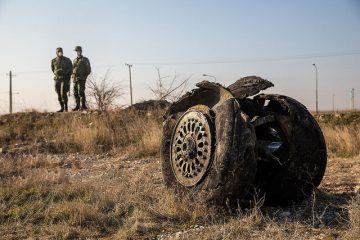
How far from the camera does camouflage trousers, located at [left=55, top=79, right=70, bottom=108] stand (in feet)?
52.6

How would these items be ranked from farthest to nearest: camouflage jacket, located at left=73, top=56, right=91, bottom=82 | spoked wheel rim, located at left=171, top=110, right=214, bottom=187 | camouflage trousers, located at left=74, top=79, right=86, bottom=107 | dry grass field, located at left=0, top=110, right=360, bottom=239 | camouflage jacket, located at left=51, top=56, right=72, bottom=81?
1. camouflage jacket, located at left=51, top=56, right=72, bottom=81
2. camouflage trousers, located at left=74, top=79, right=86, bottom=107
3. camouflage jacket, located at left=73, top=56, right=91, bottom=82
4. spoked wheel rim, located at left=171, top=110, right=214, bottom=187
5. dry grass field, located at left=0, top=110, right=360, bottom=239

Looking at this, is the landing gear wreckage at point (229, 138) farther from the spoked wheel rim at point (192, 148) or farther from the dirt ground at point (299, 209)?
the dirt ground at point (299, 209)

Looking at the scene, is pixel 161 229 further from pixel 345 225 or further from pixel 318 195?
A: pixel 318 195

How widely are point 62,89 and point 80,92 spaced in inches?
25.4

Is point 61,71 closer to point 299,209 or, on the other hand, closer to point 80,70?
point 80,70

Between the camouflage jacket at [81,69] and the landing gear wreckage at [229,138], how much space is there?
1040cm

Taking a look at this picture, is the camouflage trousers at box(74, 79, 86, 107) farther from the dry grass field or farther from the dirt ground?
the dirt ground

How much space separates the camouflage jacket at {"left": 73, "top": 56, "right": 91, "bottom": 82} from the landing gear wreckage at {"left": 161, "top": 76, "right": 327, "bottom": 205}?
34.1 feet

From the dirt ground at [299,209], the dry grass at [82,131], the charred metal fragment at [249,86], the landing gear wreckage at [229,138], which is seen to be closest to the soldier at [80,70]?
the dry grass at [82,131]

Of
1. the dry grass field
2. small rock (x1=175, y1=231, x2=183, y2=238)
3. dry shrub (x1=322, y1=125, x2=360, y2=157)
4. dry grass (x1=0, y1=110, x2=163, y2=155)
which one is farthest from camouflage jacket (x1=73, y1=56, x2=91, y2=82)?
small rock (x1=175, y1=231, x2=183, y2=238)

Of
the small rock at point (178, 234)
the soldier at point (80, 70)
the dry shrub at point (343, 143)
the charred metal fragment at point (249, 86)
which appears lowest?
the small rock at point (178, 234)

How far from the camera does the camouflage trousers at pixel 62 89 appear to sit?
1603 centimetres

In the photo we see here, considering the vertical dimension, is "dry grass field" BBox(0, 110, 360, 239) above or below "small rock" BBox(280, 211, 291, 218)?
above

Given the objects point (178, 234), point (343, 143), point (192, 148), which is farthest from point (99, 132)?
point (178, 234)
